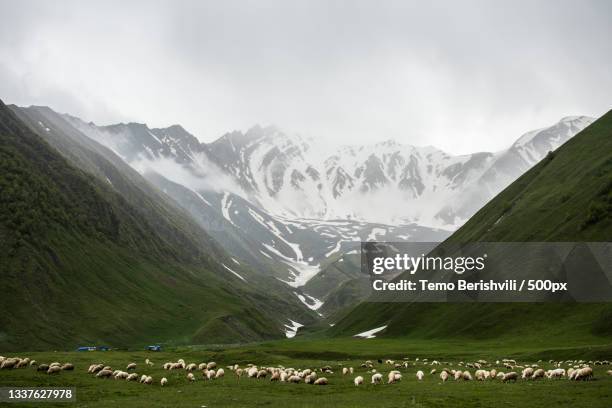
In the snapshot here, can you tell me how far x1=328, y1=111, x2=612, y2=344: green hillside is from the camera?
336ft

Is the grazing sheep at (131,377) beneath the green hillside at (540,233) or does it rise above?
beneath

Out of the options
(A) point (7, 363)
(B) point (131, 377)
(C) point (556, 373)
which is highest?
(C) point (556, 373)

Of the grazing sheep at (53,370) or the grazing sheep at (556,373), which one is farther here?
the grazing sheep at (53,370)

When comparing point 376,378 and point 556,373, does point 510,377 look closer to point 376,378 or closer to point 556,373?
point 556,373

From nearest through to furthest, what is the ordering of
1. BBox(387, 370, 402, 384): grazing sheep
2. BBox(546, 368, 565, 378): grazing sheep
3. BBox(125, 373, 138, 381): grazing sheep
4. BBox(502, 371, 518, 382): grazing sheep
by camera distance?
1. BBox(546, 368, 565, 378): grazing sheep
2. BBox(502, 371, 518, 382): grazing sheep
3. BBox(387, 370, 402, 384): grazing sheep
4. BBox(125, 373, 138, 381): grazing sheep

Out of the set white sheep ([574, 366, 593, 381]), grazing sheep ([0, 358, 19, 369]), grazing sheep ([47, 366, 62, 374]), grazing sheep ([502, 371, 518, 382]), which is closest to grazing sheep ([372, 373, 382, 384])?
grazing sheep ([502, 371, 518, 382])

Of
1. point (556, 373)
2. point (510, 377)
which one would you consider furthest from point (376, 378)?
point (556, 373)

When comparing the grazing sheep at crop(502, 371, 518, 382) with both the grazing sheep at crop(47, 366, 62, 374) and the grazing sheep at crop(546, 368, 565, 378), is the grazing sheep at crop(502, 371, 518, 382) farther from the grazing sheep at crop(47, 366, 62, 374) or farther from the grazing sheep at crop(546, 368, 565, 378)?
the grazing sheep at crop(47, 366, 62, 374)

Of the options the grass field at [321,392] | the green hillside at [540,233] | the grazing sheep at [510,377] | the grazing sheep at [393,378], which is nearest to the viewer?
the grass field at [321,392]

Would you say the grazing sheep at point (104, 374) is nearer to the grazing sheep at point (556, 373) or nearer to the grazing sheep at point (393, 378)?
the grazing sheep at point (393, 378)

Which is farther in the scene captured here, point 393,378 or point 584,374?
point 393,378

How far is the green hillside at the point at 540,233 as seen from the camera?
336ft

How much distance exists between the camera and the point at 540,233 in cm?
13512

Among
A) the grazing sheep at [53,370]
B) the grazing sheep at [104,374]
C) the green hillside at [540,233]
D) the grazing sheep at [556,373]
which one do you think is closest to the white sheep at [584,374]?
the grazing sheep at [556,373]
